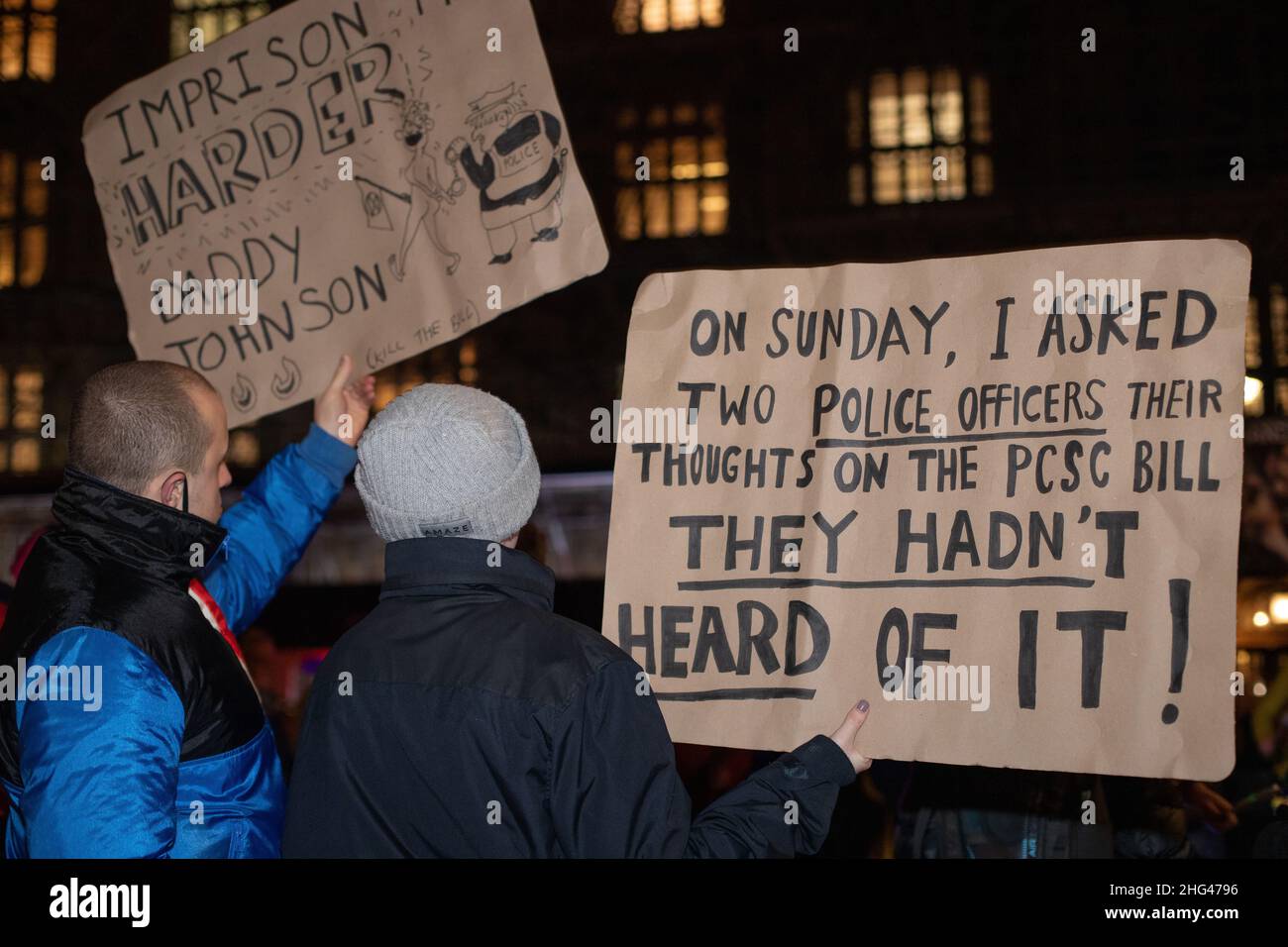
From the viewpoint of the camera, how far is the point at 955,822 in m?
3.94

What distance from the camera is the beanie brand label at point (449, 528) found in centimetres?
166


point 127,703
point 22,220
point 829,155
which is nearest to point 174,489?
point 127,703

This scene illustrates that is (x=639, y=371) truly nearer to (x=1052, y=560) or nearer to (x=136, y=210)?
(x=1052, y=560)

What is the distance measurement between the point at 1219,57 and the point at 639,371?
1045 centimetres

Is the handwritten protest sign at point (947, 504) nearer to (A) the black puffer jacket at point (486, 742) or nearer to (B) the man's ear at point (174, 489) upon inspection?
(A) the black puffer jacket at point (486, 742)

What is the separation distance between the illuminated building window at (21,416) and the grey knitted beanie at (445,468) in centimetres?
1169

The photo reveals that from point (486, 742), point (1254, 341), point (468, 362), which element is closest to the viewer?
point (486, 742)

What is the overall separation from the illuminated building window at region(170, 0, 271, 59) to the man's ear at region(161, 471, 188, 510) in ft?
38.8

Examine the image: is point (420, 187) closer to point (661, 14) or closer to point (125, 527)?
point (125, 527)

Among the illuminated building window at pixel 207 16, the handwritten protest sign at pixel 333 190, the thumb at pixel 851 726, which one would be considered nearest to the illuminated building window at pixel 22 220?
the illuminated building window at pixel 207 16

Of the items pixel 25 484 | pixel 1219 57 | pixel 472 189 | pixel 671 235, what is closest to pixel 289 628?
pixel 25 484

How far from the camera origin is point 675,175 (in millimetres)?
11328

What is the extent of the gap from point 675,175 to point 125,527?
9960 millimetres

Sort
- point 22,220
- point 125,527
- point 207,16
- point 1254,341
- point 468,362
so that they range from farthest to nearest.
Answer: point 207,16, point 22,220, point 468,362, point 1254,341, point 125,527
